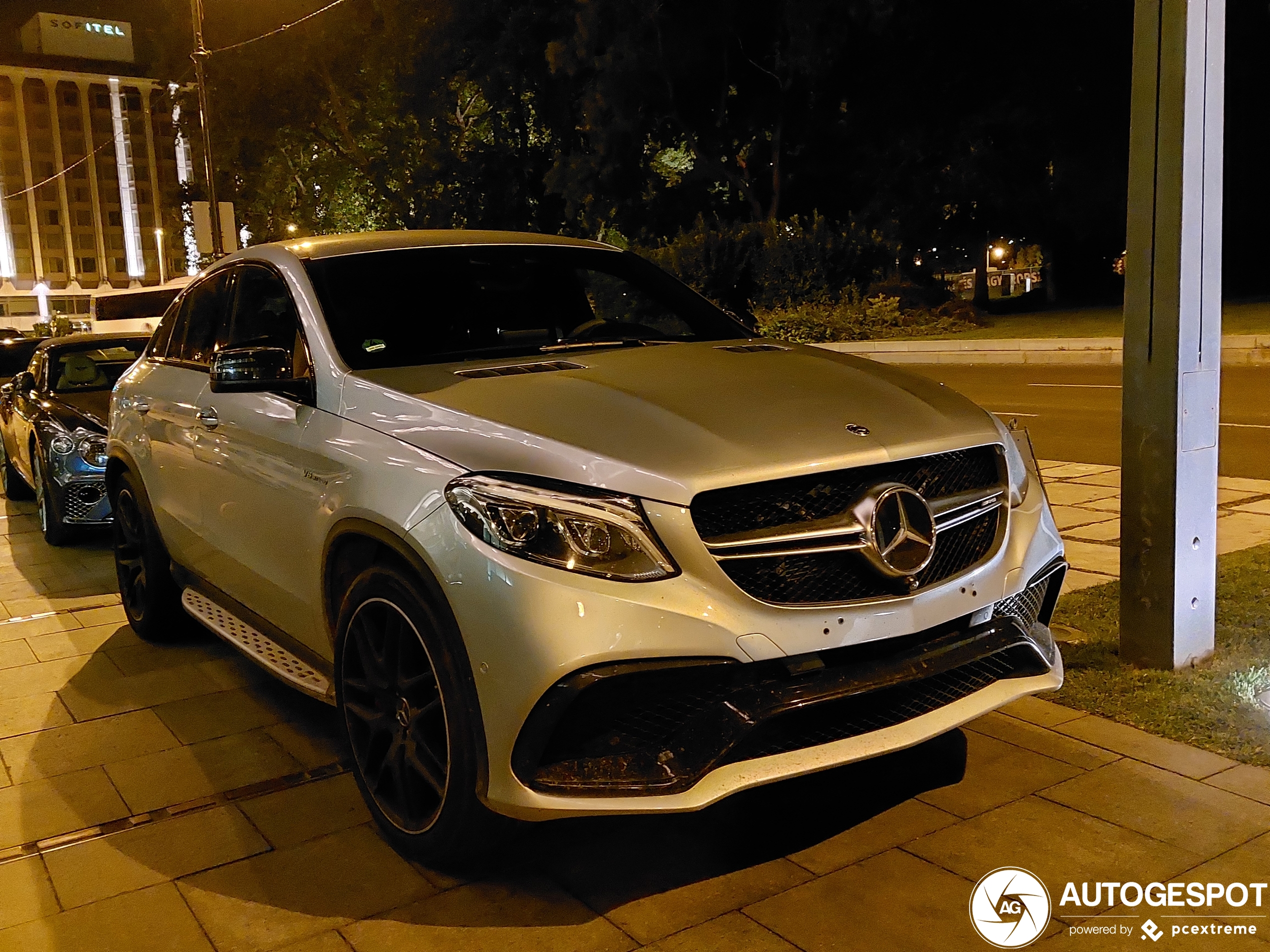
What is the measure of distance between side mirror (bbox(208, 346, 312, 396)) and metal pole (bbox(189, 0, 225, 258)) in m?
16.1

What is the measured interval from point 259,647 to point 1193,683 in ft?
10.9

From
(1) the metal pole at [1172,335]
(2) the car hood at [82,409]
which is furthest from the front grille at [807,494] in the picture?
(2) the car hood at [82,409]

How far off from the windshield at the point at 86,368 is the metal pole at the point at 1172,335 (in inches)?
300

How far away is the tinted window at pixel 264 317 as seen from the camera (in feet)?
13.5

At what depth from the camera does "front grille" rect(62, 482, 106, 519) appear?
26.6ft

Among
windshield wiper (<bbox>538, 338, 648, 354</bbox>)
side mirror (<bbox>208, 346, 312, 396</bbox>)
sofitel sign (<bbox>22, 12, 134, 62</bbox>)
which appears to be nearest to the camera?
side mirror (<bbox>208, 346, 312, 396</bbox>)

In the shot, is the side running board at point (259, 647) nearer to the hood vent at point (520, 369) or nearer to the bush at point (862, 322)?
the hood vent at point (520, 369)

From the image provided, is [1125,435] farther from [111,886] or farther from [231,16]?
[231,16]

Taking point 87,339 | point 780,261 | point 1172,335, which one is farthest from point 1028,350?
point 1172,335

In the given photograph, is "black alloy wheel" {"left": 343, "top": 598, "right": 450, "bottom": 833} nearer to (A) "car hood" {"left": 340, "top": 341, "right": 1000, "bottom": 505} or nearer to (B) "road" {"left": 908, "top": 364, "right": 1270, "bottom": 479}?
(A) "car hood" {"left": 340, "top": 341, "right": 1000, "bottom": 505}

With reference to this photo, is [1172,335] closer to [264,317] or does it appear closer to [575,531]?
[575,531]

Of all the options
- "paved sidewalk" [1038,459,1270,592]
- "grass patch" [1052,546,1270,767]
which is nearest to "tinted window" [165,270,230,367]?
"grass patch" [1052,546,1270,767]

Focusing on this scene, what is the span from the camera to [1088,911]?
287 cm

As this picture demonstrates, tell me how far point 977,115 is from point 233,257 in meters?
28.5
